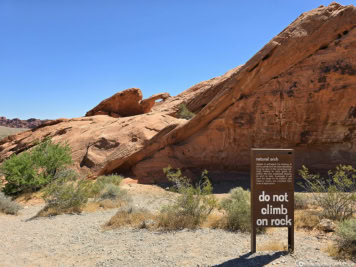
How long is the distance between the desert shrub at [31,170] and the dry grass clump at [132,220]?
7.01 m

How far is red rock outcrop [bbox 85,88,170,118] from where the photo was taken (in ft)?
90.0

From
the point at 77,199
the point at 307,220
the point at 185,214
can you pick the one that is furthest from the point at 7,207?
the point at 307,220

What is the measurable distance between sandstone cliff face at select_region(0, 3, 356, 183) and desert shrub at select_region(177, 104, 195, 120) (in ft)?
20.6

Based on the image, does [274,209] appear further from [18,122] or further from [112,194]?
[18,122]

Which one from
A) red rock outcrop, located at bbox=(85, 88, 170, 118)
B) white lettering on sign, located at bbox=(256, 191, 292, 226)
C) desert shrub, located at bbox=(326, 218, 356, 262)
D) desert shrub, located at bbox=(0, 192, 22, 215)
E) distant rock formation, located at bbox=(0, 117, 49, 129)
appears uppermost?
distant rock formation, located at bbox=(0, 117, 49, 129)

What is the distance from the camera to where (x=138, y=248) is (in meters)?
5.86

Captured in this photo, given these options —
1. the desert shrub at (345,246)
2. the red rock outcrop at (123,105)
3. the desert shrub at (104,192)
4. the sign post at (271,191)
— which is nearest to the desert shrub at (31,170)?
the desert shrub at (104,192)

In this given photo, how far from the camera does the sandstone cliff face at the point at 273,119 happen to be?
547 inches

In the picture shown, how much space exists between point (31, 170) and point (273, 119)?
12.2m

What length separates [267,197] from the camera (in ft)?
17.5

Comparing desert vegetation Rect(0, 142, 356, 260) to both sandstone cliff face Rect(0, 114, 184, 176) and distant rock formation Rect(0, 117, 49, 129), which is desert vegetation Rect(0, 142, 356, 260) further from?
distant rock formation Rect(0, 117, 49, 129)

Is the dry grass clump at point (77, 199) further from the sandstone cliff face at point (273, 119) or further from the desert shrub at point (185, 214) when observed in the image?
the sandstone cliff face at point (273, 119)

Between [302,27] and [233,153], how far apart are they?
7344 mm

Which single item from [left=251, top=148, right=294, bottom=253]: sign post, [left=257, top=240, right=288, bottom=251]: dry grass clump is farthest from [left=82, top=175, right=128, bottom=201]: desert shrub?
[left=251, top=148, right=294, bottom=253]: sign post
